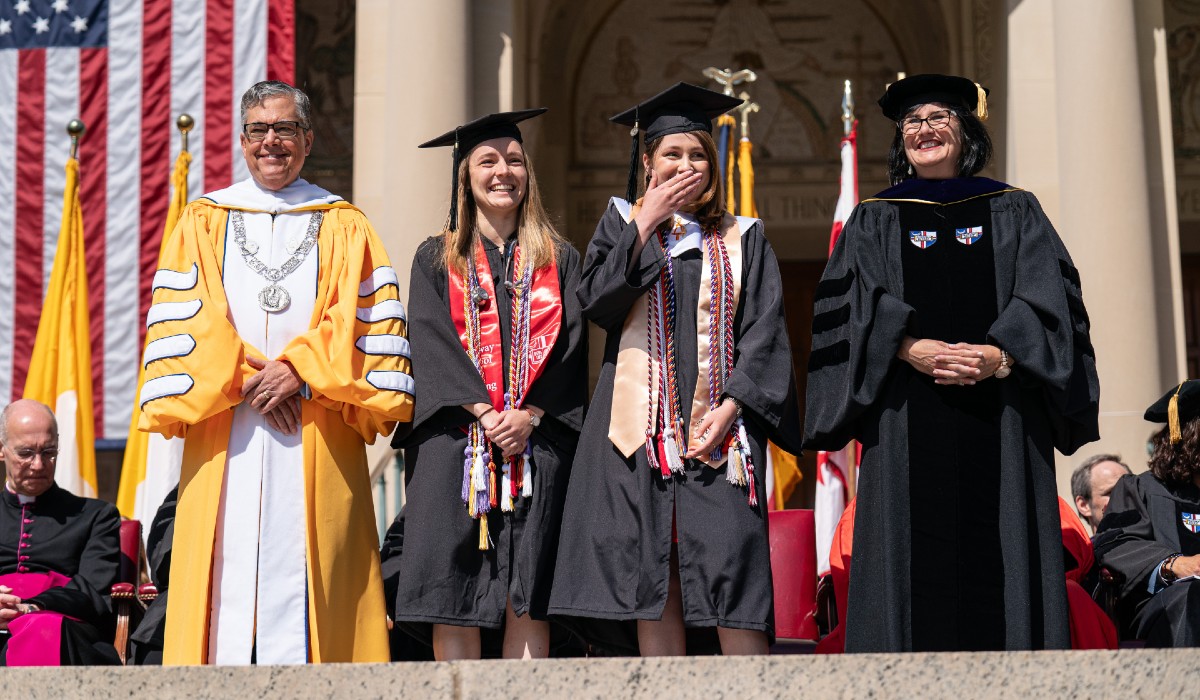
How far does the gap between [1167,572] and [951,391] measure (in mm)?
1559

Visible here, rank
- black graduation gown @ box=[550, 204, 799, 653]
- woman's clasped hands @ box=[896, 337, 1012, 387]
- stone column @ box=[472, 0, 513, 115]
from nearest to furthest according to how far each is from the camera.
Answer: black graduation gown @ box=[550, 204, 799, 653], woman's clasped hands @ box=[896, 337, 1012, 387], stone column @ box=[472, 0, 513, 115]

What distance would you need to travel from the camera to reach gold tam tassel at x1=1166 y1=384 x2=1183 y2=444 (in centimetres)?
617

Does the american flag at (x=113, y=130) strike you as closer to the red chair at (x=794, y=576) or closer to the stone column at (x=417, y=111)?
the stone column at (x=417, y=111)

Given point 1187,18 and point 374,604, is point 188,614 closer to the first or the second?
point 374,604

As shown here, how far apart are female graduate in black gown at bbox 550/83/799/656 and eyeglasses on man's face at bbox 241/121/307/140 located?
1.10 m

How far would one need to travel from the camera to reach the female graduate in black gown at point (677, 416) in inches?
188

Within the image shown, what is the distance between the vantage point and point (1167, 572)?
19.5ft

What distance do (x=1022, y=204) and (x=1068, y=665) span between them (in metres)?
1.90

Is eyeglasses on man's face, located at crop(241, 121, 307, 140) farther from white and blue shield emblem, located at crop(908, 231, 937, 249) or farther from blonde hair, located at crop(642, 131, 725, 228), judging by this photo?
white and blue shield emblem, located at crop(908, 231, 937, 249)

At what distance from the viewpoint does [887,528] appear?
193 inches

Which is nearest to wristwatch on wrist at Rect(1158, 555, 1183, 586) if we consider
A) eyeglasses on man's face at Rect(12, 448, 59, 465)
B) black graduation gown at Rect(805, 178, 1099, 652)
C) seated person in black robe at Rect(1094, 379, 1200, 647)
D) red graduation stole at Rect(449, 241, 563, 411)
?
seated person in black robe at Rect(1094, 379, 1200, 647)

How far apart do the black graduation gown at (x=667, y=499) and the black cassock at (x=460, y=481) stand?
0.12m

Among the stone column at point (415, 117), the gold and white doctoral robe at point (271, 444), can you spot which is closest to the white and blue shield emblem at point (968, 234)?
the gold and white doctoral robe at point (271, 444)

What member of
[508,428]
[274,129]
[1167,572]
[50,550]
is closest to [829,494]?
[1167,572]
